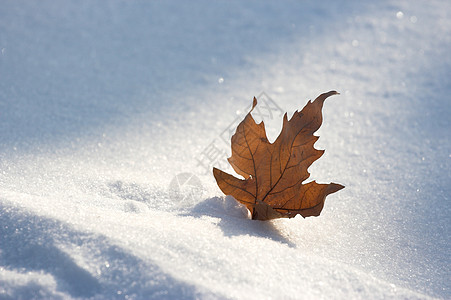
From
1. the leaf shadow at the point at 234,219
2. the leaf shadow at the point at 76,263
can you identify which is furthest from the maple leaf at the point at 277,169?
the leaf shadow at the point at 76,263

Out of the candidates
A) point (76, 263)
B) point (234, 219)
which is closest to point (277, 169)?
point (234, 219)

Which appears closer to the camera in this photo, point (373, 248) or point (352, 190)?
point (373, 248)

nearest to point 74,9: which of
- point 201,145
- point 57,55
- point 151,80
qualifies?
point 57,55

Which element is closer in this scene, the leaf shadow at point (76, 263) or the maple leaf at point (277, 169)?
the leaf shadow at point (76, 263)

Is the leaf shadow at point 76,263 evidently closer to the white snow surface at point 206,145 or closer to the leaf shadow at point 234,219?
the white snow surface at point 206,145

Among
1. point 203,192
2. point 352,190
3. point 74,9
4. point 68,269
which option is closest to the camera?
point 68,269

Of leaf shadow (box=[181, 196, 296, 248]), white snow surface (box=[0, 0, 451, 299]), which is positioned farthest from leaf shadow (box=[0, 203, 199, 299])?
leaf shadow (box=[181, 196, 296, 248])

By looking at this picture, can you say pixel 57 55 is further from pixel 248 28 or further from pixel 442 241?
pixel 442 241
